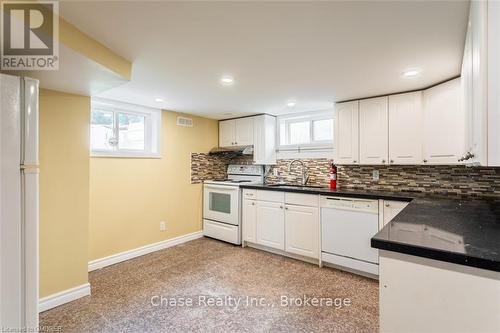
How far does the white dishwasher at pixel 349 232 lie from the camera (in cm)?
259

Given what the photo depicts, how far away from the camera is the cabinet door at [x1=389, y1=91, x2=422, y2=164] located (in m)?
2.61

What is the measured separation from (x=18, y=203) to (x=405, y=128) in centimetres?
326

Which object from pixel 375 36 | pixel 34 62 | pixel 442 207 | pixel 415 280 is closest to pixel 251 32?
pixel 375 36

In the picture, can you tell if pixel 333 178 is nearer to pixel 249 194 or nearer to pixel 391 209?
pixel 391 209

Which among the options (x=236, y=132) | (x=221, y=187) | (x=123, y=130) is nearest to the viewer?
(x=123, y=130)

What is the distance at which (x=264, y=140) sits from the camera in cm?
388

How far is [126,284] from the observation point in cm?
251

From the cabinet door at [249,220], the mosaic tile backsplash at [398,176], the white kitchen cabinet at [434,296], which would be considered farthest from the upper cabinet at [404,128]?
the white kitchen cabinet at [434,296]

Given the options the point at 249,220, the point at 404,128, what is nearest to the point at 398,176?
the point at 404,128

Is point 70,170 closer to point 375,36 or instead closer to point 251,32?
point 251,32

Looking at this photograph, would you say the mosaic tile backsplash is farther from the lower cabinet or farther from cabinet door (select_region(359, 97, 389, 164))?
the lower cabinet

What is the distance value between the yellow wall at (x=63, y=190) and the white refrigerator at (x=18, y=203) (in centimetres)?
95

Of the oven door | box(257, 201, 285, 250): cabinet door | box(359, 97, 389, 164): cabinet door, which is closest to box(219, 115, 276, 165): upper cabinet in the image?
the oven door

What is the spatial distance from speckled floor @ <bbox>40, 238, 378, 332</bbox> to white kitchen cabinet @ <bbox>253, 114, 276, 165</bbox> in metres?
1.53
